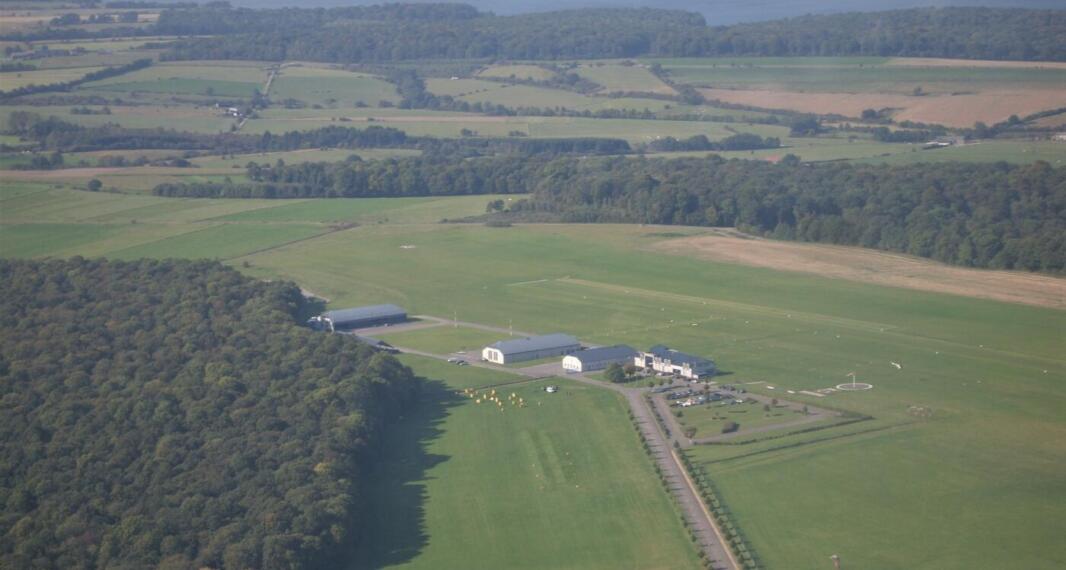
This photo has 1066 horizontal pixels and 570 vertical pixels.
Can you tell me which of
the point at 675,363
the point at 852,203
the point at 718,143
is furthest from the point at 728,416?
the point at 718,143

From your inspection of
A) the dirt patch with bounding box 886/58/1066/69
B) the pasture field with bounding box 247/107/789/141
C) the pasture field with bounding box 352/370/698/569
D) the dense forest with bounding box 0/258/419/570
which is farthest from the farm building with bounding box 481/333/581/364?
the dirt patch with bounding box 886/58/1066/69

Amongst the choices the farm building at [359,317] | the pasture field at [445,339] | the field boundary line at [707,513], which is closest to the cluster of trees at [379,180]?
the farm building at [359,317]

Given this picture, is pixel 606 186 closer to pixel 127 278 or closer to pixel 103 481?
pixel 127 278

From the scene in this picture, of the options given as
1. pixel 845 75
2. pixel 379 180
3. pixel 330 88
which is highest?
pixel 845 75

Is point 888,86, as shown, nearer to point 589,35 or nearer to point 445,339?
point 589,35

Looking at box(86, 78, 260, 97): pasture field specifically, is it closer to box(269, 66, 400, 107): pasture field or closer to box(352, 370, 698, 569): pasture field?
box(269, 66, 400, 107): pasture field

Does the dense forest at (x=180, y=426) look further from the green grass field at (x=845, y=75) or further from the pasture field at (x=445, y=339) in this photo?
the green grass field at (x=845, y=75)

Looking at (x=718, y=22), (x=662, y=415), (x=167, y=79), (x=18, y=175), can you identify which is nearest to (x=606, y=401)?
(x=662, y=415)
